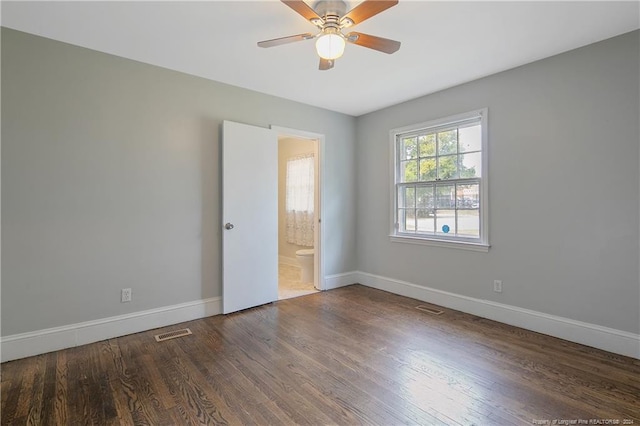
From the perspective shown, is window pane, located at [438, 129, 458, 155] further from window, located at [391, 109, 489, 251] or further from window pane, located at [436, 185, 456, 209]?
window pane, located at [436, 185, 456, 209]

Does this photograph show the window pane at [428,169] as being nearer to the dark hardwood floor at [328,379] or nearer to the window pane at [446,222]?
the window pane at [446,222]

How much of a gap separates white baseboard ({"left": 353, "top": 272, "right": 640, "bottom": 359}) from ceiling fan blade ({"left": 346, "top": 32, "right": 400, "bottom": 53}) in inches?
106

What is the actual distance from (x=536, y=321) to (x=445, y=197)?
153 cm

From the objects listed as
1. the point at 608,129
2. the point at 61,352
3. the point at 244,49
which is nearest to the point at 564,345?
the point at 608,129

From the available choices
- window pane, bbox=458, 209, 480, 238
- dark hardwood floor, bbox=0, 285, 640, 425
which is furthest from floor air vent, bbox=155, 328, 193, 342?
window pane, bbox=458, 209, 480, 238

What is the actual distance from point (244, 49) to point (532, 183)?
9.57 ft

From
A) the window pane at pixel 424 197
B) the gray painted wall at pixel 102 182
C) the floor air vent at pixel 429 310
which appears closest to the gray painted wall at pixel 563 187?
the floor air vent at pixel 429 310

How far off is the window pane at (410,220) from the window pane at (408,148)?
72cm

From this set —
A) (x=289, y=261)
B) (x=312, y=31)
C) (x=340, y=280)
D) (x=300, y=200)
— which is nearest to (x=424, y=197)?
(x=340, y=280)

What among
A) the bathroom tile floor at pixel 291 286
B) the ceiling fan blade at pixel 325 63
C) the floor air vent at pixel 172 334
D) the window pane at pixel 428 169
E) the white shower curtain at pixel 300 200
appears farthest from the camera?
the white shower curtain at pixel 300 200

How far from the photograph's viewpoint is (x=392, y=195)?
428cm

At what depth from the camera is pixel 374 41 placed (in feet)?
7.09

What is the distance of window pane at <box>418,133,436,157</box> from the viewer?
387 centimetres

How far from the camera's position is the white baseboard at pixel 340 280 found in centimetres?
445
